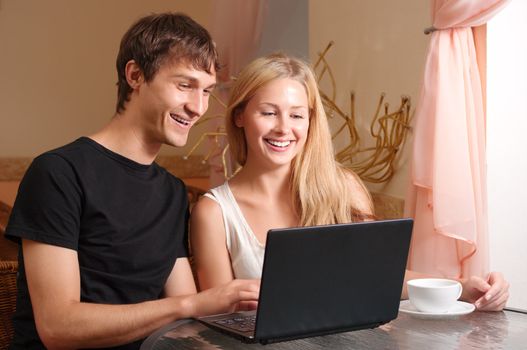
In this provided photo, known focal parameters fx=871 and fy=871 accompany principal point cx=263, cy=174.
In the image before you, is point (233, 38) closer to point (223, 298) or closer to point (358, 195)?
point (358, 195)

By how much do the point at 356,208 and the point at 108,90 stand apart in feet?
10.6

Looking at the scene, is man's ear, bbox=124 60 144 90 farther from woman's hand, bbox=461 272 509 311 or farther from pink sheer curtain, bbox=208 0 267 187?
pink sheer curtain, bbox=208 0 267 187

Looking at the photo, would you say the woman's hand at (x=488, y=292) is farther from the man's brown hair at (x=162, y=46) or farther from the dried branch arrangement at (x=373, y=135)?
the dried branch arrangement at (x=373, y=135)

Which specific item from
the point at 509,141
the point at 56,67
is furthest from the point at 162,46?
the point at 56,67

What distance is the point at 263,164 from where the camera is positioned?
7.65 ft

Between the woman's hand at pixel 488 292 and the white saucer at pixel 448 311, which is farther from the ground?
the woman's hand at pixel 488 292

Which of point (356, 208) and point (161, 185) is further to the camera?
point (356, 208)

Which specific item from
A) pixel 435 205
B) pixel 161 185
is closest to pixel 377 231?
pixel 161 185

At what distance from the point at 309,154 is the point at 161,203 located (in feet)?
1.50

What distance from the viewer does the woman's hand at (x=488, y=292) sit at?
1933 mm

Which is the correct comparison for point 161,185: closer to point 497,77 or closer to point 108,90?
point 497,77

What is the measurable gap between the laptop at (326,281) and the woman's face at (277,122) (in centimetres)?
63

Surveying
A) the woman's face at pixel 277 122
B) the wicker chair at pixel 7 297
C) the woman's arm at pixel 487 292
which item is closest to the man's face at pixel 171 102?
the woman's face at pixel 277 122

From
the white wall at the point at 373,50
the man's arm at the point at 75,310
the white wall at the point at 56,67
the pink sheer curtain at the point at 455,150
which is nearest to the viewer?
the man's arm at the point at 75,310
